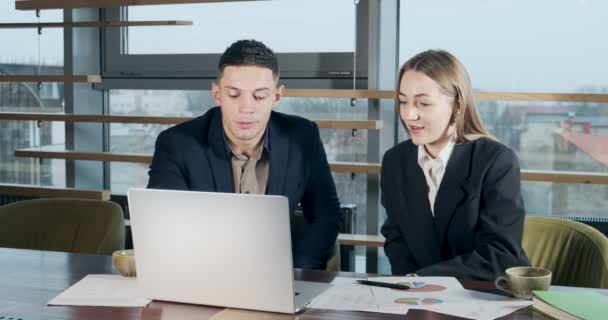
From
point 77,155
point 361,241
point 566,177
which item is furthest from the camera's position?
point 77,155

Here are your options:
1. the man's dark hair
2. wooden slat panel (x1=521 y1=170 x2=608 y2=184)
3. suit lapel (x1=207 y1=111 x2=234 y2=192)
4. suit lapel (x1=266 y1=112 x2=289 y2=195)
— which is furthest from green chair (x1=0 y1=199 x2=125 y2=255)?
wooden slat panel (x1=521 y1=170 x2=608 y2=184)

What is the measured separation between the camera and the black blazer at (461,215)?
2.08 meters

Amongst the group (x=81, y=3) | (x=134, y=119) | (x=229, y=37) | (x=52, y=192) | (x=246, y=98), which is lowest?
(x=52, y=192)

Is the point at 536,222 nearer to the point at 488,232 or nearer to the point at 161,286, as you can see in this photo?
the point at 488,232

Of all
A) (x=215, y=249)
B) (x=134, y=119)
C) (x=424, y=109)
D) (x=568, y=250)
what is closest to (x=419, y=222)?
(x=424, y=109)

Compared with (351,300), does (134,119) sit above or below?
above

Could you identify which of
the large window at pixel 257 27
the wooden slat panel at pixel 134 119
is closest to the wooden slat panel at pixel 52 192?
the wooden slat panel at pixel 134 119

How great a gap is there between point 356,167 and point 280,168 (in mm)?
914

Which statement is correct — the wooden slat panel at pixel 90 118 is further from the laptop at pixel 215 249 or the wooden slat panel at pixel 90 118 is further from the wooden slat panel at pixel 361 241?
the laptop at pixel 215 249

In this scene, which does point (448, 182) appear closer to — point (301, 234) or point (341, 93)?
point (301, 234)

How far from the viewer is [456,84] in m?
2.24

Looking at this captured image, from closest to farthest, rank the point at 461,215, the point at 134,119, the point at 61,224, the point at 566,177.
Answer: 1. the point at 461,215
2. the point at 61,224
3. the point at 566,177
4. the point at 134,119

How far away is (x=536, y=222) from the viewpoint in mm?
2371

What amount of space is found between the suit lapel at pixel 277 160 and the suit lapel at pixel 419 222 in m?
0.37
